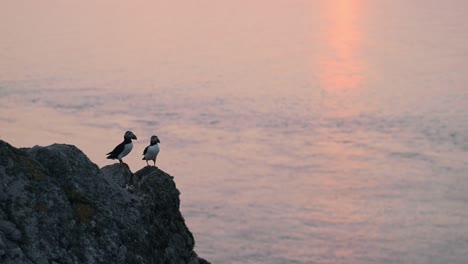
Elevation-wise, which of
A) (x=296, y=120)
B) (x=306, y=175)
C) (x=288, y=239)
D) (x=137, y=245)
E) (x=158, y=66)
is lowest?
(x=137, y=245)

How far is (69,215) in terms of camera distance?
875 inches

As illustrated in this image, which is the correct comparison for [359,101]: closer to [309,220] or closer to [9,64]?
[309,220]

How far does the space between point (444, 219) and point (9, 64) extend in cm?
8904

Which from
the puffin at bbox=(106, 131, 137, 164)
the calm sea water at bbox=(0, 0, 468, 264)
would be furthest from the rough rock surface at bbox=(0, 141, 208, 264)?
the calm sea water at bbox=(0, 0, 468, 264)

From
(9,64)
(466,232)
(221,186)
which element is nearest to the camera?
(466,232)

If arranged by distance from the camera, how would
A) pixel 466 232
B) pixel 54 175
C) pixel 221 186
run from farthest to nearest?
pixel 221 186 → pixel 466 232 → pixel 54 175

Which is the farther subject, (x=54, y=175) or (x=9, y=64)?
(x=9, y=64)

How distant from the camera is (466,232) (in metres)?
120

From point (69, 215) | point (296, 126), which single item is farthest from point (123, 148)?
point (296, 126)

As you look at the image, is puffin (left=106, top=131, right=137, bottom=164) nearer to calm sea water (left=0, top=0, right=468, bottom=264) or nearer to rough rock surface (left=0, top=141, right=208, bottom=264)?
rough rock surface (left=0, top=141, right=208, bottom=264)

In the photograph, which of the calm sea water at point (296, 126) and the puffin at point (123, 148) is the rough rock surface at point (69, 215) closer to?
the puffin at point (123, 148)

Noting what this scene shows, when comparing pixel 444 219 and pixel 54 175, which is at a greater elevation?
pixel 444 219

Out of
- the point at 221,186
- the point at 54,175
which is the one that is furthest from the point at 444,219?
the point at 54,175

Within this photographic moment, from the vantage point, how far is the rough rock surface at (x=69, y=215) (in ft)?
69.5
